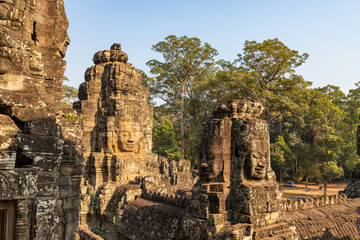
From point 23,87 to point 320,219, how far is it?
7.66 meters

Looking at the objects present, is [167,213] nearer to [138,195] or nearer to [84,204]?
[138,195]

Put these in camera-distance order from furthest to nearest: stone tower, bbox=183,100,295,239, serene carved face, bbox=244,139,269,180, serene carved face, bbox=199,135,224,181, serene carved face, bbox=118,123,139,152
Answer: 1. serene carved face, bbox=118,123,139,152
2. serene carved face, bbox=199,135,224,181
3. serene carved face, bbox=244,139,269,180
4. stone tower, bbox=183,100,295,239

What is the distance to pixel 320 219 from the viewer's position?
7.10m

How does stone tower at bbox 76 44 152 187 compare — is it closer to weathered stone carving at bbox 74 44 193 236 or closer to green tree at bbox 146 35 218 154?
weathered stone carving at bbox 74 44 193 236

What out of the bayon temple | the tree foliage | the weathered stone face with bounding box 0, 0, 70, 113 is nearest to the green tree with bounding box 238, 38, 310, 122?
the tree foliage

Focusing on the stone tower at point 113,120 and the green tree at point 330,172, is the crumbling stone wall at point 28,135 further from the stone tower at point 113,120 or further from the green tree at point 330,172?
the green tree at point 330,172

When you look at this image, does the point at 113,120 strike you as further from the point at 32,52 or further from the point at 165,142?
the point at 165,142

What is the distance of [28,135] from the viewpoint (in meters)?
2.84

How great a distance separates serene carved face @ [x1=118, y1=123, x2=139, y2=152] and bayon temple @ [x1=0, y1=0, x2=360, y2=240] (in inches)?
1.8

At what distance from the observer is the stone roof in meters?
6.63

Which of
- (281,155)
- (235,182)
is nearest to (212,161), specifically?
(235,182)

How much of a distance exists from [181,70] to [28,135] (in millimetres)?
25320

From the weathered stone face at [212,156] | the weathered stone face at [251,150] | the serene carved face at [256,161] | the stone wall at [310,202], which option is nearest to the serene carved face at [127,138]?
the weathered stone face at [212,156]

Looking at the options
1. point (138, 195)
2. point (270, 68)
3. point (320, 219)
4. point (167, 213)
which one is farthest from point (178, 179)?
point (270, 68)
